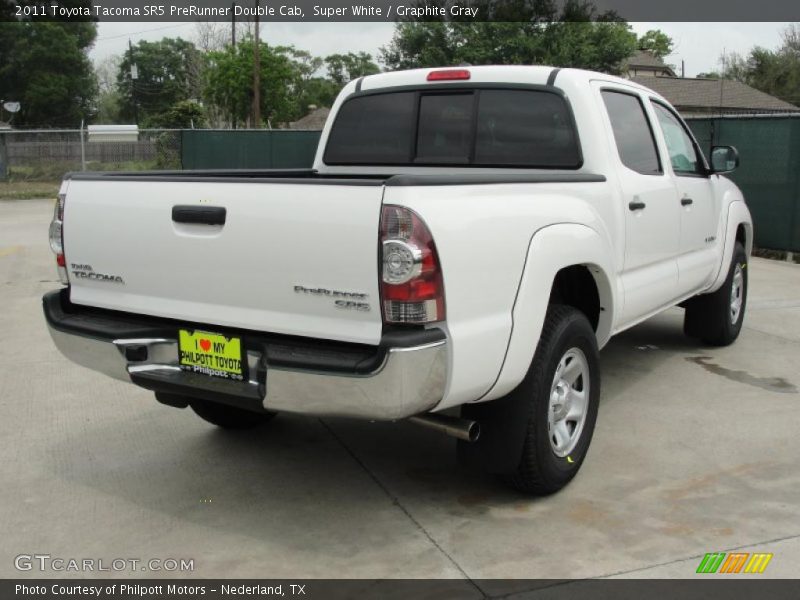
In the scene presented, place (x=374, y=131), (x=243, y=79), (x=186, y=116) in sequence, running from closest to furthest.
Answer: (x=374, y=131), (x=243, y=79), (x=186, y=116)

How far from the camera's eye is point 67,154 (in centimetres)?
2766

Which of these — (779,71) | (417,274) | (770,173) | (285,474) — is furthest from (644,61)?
(417,274)

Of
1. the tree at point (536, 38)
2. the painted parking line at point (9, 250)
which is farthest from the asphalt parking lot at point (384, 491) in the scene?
the tree at point (536, 38)

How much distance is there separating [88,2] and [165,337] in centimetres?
5929

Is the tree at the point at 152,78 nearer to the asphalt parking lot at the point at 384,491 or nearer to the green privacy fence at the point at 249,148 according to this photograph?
the green privacy fence at the point at 249,148

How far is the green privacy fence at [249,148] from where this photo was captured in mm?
21625

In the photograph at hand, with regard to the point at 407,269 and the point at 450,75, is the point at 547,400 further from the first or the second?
the point at 450,75

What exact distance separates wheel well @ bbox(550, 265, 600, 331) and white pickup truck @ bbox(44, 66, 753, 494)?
1 centimetres

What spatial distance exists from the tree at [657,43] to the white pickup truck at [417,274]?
3603 inches

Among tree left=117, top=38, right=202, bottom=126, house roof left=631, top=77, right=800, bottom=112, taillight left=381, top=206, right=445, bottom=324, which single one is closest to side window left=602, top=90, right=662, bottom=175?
taillight left=381, top=206, right=445, bottom=324

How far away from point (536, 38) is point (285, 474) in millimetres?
36792

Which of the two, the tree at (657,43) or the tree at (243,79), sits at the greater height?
the tree at (657,43)

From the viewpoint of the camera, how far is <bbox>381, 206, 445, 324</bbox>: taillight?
2959 millimetres

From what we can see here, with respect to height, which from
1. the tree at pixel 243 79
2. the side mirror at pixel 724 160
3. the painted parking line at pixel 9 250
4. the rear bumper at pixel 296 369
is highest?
the tree at pixel 243 79
